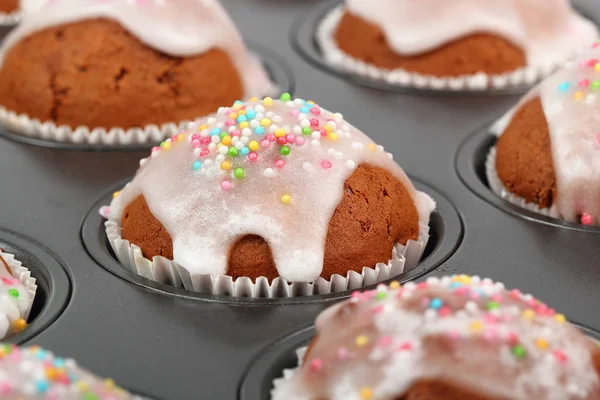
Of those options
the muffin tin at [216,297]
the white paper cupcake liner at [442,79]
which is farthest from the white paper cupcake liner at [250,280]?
the white paper cupcake liner at [442,79]

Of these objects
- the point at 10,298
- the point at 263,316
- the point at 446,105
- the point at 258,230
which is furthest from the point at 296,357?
the point at 446,105

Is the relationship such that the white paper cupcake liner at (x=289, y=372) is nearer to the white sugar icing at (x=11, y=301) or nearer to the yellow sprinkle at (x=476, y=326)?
the yellow sprinkle at (x=476, y=326)

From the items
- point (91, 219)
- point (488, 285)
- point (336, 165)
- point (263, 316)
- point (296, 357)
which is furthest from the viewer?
point (91, 219)

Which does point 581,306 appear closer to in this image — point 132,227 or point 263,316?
point 263,316

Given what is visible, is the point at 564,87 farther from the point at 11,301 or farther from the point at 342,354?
the point at 11,301

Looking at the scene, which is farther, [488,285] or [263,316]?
[263,316]

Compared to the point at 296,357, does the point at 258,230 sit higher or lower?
higher

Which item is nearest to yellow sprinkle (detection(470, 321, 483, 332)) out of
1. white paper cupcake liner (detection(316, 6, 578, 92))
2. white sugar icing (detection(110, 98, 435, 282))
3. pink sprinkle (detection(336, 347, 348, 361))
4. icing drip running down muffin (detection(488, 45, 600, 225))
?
pink sprinkle (detection(336, 347, 348, 361))

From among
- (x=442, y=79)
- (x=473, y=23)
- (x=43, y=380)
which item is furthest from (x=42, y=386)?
(x=473, y=23)
